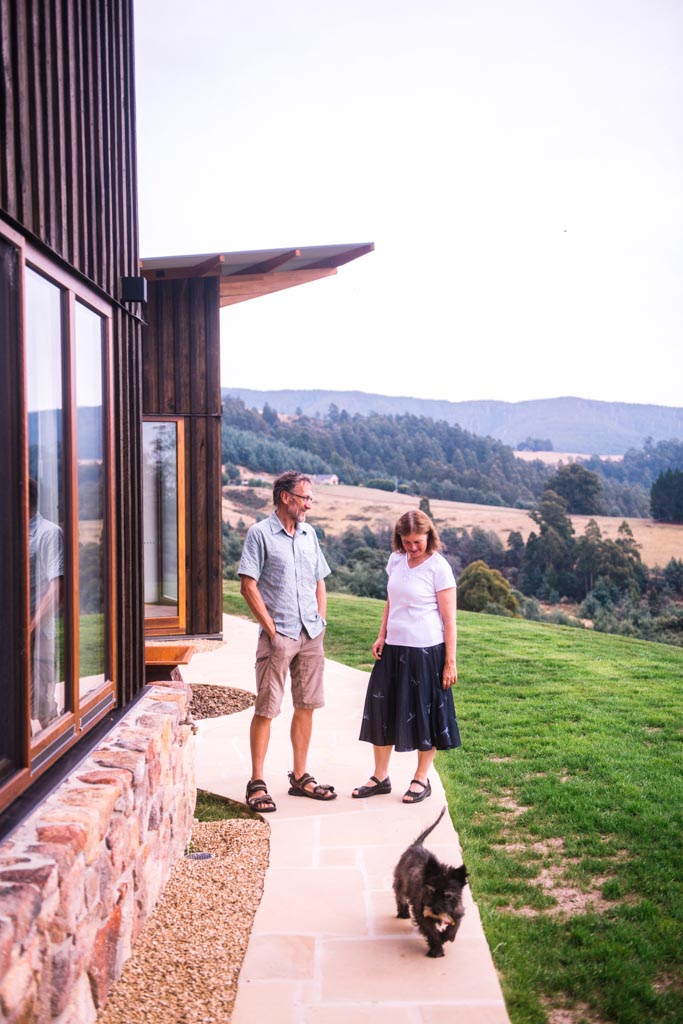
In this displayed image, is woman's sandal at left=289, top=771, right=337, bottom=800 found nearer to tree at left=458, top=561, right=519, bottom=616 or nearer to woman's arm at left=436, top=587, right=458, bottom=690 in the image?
woman's arm at left=436, top=587, right=458, bottom=690

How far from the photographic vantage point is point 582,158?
73.3ft

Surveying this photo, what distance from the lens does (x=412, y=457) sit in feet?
121

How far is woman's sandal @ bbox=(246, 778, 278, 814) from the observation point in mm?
4801

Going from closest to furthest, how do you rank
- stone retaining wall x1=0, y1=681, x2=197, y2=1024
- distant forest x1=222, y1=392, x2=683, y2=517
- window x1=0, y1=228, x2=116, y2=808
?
stone retaining wall x1=0, y1=681, x2=197, y2=1024
window x1=0, y1=228, x2=116, y2=808
distant forest x1=222, y1=392, x2=683, y2=517

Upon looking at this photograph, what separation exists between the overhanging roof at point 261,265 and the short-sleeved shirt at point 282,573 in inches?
169

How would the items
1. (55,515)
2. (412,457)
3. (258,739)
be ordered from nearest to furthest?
(55,515)
(258,739)
(412,457)

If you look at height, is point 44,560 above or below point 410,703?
above

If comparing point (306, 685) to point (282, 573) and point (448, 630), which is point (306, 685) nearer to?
point (282, 573)

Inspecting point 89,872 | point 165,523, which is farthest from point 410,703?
point 165,523

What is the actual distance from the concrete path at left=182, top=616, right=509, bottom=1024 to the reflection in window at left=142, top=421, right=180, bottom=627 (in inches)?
135

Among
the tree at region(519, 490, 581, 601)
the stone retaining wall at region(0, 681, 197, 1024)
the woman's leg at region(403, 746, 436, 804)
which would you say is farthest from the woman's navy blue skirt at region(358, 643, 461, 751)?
the tree at region(519, 490, 581, 601)

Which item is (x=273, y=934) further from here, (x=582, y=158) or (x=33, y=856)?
(x=582, y=158)

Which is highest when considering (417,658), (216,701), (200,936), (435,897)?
(417,658)

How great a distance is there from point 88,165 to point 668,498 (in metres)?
25.7
